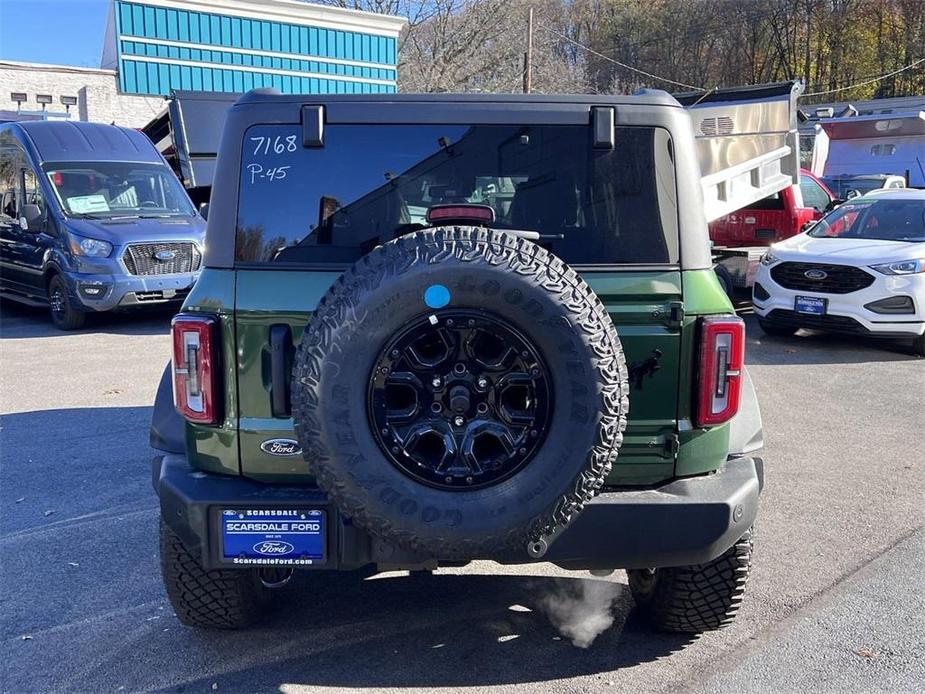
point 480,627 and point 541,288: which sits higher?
point 541,288

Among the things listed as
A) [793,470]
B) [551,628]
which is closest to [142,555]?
[551,628]

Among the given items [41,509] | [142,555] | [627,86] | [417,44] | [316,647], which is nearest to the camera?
[316,647]

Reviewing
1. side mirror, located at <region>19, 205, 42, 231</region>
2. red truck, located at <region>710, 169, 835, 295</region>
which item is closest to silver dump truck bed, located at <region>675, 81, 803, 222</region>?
red truck, located at <region>710, 169, 835, 295</region>

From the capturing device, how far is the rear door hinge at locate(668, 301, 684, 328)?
3.01 metres

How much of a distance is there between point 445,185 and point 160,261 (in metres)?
8.30

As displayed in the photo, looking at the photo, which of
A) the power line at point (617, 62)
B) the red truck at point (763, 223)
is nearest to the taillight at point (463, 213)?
the red truck at point (763, 223)

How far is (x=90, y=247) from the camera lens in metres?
10.4

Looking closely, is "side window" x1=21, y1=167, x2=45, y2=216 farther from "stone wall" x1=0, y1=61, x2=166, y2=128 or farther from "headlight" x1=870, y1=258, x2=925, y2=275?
"stone wall" x1=0, y1=61, x2=166, y2=128

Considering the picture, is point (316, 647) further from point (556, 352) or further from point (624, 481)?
point (556, 352)

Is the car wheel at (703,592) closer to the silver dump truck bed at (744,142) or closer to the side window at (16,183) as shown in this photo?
the silver dump truck bed at (744,142)

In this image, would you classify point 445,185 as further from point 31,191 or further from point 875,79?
point 875,79

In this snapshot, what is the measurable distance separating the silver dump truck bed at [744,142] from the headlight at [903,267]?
1.31 m

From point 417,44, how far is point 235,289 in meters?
38.7

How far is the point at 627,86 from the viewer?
4888 cm
